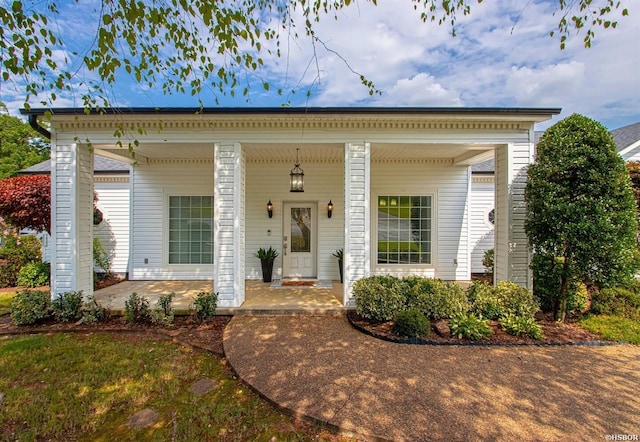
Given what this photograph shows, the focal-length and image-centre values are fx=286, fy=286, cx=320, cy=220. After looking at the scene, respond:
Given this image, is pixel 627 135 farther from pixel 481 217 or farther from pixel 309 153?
pixel 309 153

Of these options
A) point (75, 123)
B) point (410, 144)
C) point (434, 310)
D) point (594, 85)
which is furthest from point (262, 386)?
point (594, 85)

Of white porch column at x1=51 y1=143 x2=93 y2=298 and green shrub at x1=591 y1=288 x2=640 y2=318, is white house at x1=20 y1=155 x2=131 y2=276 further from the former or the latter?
green shrub at x1=591 y1=288 x2=640 y2=318

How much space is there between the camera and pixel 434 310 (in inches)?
181

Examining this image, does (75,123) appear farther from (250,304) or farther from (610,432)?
(610,432)

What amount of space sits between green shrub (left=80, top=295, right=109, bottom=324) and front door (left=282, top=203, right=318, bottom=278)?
389cm

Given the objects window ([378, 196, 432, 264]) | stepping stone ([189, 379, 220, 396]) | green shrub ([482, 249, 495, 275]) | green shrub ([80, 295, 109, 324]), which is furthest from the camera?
window ([378, 196, 432, 264])

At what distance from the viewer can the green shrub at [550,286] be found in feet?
15.6

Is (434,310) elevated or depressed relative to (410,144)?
depressed

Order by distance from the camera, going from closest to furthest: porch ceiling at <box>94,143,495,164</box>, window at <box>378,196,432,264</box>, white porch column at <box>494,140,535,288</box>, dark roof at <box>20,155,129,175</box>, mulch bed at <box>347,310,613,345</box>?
mulch bed at <box>347,310,613,345</box>
white porch column at <box>494,140,535,288</box>
porch ceiling at <box>94,143,495,164</box>
window at <box>378,196,432,264</box>
dark roof at <box>20,155,129,175</box>

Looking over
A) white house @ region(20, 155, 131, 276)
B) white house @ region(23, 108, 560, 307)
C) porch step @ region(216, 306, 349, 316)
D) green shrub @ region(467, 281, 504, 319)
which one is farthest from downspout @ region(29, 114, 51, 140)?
green shrub @ region(467, 281, 504, 319)

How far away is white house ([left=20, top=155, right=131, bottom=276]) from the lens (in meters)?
7.94

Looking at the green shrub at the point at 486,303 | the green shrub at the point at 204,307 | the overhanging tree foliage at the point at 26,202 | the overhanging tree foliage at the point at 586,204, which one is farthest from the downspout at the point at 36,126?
the overhanging tree foliage at the point at 586,204

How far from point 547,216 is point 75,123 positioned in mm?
8053

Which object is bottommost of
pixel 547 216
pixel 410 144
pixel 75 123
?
pixel 547 216
